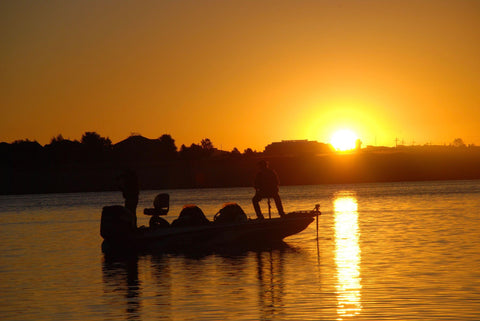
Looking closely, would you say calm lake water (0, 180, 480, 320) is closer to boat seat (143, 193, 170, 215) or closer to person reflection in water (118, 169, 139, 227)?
boat seat (143, 193, 170, 215)

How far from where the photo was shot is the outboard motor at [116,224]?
25469 mm

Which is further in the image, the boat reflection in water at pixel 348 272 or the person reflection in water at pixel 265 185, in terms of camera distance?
the person reflection in water at pixel 265 185

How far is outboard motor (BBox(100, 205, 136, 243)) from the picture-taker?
2547 cm

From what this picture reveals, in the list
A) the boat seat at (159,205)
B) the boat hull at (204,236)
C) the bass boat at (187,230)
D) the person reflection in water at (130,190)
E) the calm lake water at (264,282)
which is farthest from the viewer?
the person reflection in water at (130,190)

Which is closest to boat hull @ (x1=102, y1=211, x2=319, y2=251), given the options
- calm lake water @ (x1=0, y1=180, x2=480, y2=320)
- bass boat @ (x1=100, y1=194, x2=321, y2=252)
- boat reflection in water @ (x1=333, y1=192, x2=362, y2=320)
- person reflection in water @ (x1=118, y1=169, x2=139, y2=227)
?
bass boat @ (x1=100, y1=194, x2=321, y2=252)

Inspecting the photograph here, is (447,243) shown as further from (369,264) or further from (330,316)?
(330,316)

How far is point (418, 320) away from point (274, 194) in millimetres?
15181

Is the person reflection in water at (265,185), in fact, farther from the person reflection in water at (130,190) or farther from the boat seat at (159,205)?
the person reflection in water at (130,190)

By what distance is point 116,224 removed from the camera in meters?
25.5

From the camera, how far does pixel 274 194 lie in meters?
27.8

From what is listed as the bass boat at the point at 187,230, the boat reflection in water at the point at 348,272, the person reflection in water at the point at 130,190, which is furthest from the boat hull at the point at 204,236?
the boat reflection in water at the point at 348,272

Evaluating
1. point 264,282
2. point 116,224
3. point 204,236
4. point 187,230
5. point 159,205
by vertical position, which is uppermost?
point 159,205

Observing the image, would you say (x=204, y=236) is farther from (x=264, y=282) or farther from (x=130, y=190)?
(x=264, y=282)

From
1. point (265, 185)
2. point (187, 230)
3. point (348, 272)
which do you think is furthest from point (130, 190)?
point (348, 272)
